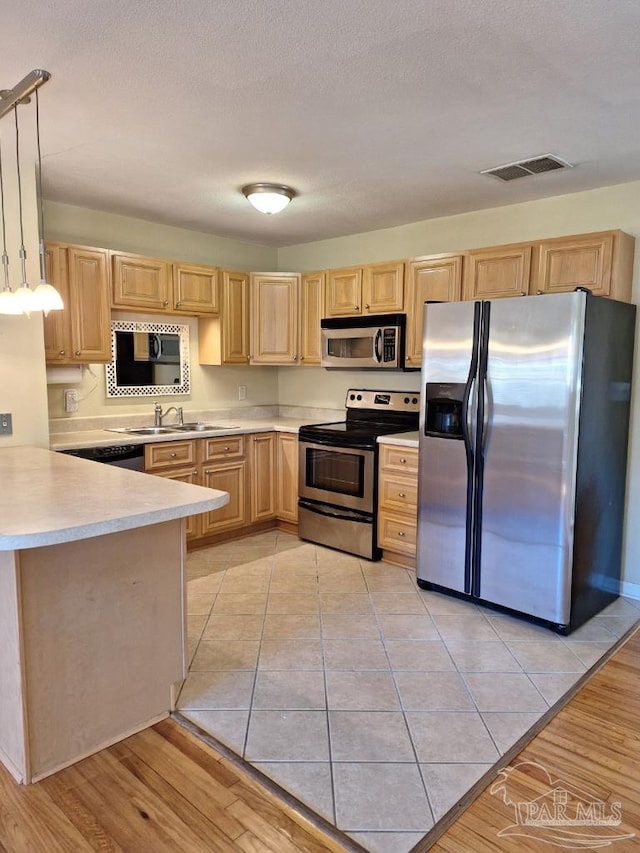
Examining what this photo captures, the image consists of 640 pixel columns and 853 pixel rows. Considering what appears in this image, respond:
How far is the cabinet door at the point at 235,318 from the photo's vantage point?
A: 462 cm

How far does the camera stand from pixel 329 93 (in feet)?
7.47

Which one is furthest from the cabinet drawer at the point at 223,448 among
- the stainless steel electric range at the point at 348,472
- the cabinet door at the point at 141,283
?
the cabinet door at the point at 141,283

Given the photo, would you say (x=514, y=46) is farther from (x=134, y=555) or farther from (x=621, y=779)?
(x=621, y=779)

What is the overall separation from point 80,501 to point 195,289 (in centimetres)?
278

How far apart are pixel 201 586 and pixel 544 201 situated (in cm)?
330

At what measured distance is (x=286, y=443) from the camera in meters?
4.63

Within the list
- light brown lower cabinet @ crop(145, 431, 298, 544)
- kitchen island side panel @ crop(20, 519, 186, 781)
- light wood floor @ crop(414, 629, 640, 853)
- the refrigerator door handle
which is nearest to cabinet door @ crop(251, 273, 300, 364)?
light brown lower cabinet @ crop(145, 431, 298, 544)

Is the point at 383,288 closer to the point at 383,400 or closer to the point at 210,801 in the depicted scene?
the point at 383,400

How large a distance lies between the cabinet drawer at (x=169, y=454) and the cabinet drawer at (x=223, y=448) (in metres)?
0.12

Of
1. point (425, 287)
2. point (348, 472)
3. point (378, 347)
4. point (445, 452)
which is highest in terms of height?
point (425, 287)

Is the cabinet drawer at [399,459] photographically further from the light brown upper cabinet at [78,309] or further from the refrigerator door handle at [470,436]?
the light brown upper cabinet at [78,309]

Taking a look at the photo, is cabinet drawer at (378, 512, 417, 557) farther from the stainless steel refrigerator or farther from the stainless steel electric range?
the stainless steel refrigerator

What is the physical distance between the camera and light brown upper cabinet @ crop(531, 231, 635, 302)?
10.5 feet

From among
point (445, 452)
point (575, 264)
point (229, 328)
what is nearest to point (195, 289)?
point (229, 328)
